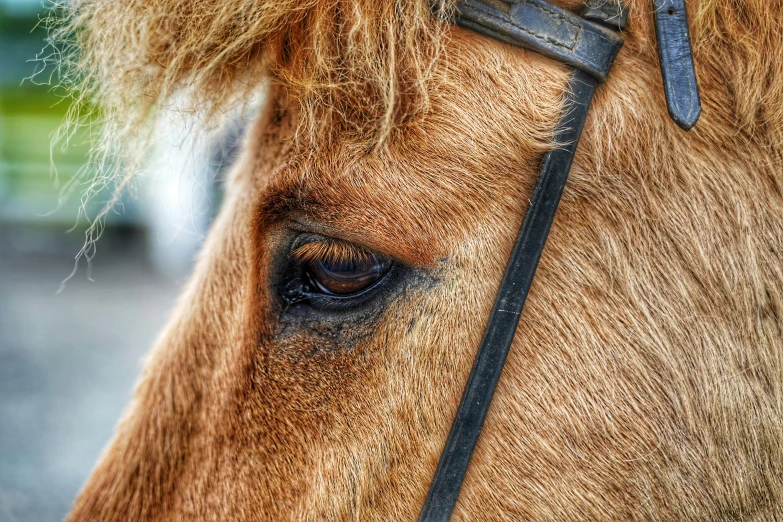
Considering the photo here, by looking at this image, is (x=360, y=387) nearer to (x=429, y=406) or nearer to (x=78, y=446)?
(x=429, y=406)

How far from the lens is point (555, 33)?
1.05 m

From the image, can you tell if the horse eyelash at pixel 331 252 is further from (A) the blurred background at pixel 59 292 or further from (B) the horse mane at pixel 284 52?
(A) the blurred background at pixel 59 292

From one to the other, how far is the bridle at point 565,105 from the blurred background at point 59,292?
0.83 meters

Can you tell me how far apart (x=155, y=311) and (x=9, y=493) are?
3865mm

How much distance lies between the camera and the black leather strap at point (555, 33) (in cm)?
105

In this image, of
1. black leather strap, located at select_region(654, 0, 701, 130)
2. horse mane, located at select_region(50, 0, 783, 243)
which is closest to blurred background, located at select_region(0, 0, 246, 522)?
horse mane, located at select_region(50, 0, 783, 243)

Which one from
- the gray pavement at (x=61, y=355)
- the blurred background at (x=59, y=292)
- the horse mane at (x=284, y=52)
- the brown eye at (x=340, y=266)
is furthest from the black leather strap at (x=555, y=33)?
the gray pavement at (x=61, y=355)

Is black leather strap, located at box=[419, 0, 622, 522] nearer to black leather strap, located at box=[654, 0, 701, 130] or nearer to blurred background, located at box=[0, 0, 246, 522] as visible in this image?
black leather strap, located at box=[654, 0, 701, 130]

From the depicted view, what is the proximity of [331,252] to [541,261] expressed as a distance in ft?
1.22

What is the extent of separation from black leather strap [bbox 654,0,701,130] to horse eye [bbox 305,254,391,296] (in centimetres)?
54

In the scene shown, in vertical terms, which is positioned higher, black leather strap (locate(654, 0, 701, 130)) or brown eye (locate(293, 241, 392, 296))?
black leather strap (locate(654, 0, 701, 130))

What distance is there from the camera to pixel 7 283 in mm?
8852

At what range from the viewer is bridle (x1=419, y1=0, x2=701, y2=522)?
1.05 meters

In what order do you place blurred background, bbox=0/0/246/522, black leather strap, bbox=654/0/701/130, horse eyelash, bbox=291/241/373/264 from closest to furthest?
1. black leather strap, bbox=654/0/701/130
2. horse eyelash, bbox=291/241/373/264
3. blurred background, bbox=0/0/246/522
